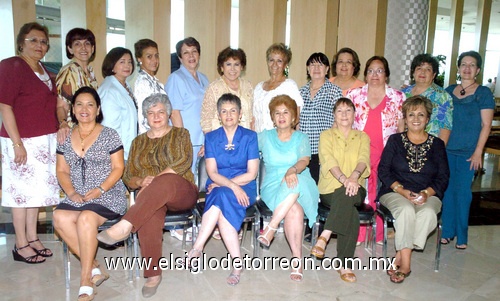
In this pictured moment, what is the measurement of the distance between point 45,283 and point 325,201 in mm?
2146

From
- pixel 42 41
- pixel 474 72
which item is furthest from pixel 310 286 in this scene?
pixel 42 41

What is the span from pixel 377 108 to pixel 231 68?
1.30 meters

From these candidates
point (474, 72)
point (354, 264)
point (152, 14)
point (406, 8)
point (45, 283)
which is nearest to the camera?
point (45, 283)

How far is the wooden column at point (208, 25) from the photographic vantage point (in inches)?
185

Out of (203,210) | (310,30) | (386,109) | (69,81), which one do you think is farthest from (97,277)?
(310,30)

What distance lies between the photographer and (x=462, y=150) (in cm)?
380

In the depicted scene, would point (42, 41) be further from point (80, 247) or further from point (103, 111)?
point (80, 247)

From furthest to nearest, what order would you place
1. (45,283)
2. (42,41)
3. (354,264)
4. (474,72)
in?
1. (474,72)
2. (354,264)
3. (42,41)
4. (45,283)

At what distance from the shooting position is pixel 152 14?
4.36m

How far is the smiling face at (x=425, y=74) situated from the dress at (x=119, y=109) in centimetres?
246

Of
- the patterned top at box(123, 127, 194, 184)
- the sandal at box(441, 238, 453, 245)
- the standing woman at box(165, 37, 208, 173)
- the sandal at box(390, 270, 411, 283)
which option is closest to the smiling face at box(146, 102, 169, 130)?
the patterned top at box(123, 127, 194, 184)

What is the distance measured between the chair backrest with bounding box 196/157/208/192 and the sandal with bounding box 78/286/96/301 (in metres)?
1.13

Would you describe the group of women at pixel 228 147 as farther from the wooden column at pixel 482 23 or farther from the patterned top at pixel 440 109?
the wooden column at pixel 482 23

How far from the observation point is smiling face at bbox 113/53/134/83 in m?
3.52
